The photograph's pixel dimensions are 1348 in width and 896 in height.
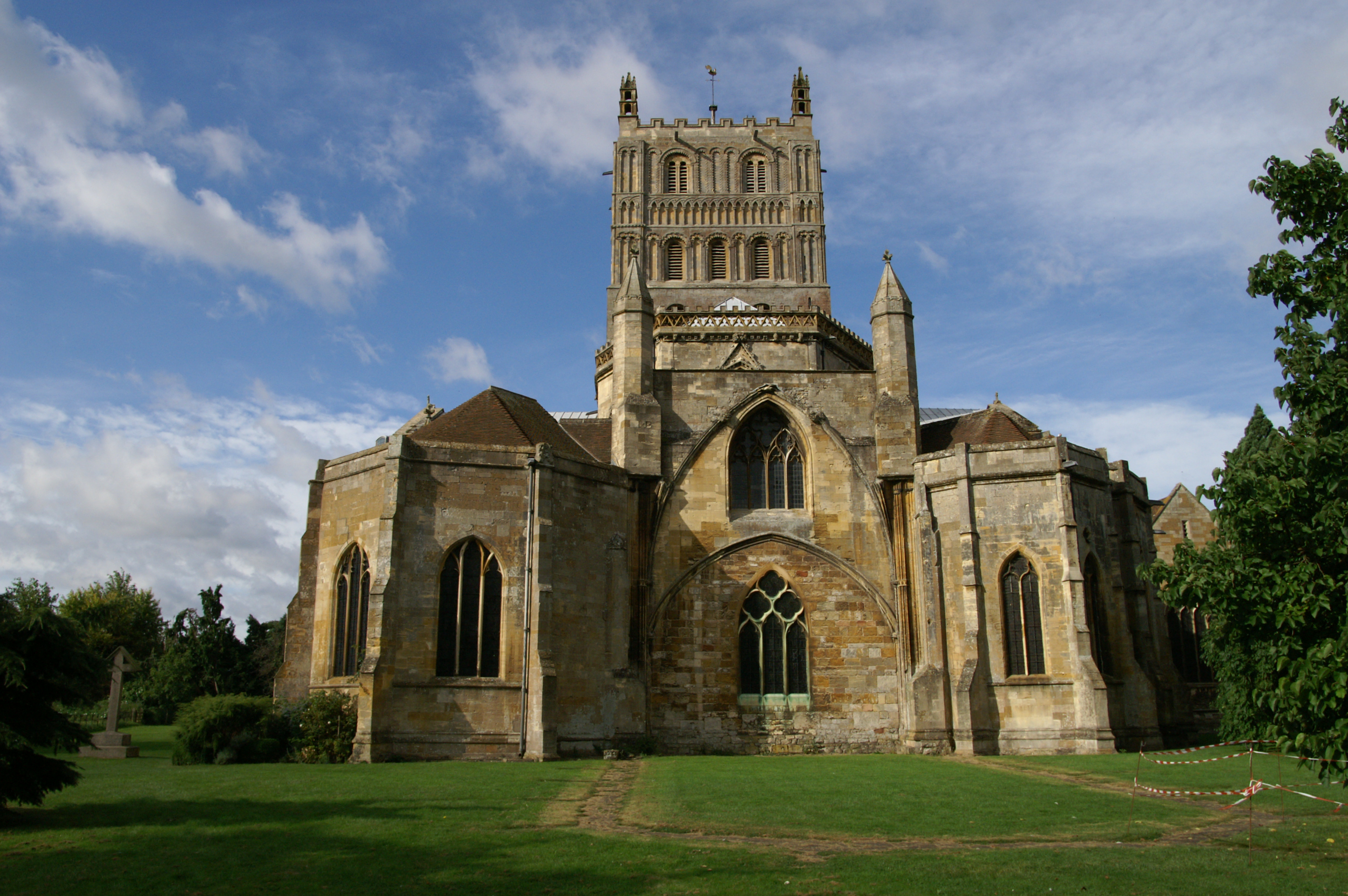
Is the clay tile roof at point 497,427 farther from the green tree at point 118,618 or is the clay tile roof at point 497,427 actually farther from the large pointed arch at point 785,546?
the green tree at point 118,618

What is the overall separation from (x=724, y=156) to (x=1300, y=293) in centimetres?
4254

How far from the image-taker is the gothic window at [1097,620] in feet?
83.9

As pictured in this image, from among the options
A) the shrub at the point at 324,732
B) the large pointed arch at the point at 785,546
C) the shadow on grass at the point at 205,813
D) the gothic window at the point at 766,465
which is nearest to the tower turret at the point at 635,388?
the gothic window at the point at 766,465

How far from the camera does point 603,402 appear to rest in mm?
39688

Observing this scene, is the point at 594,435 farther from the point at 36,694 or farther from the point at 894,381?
the point at 36,694

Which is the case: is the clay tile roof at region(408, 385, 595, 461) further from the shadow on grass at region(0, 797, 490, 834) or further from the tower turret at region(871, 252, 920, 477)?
the shadow on grass at region(0, 797, 490, 834)

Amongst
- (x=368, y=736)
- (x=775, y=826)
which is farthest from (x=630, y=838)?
(x=368, y=736)

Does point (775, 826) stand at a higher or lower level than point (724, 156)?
lower

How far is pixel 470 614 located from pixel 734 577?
24.0 feet

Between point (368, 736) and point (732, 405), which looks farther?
point (732, 405)

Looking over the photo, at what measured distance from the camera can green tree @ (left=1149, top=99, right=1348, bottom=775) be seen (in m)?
8.62

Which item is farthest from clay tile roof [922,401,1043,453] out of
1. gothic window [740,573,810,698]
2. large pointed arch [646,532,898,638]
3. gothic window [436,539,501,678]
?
gothic window [436,539,501,678]

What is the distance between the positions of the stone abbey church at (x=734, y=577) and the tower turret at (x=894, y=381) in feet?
0.22

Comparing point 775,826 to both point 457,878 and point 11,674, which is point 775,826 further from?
point 11,674
